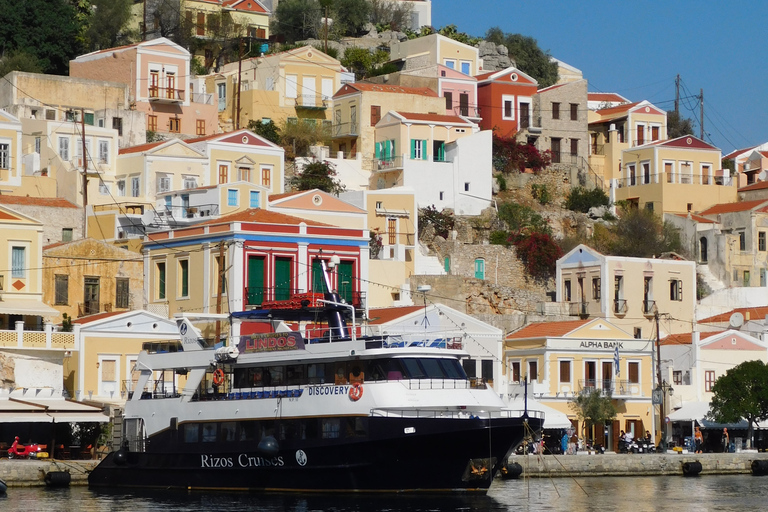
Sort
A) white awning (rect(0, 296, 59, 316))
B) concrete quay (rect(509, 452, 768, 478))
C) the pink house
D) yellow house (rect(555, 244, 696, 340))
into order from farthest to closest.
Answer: the pink house
yellow house (rect(555, 244, 696, 340))
white awning (rect(0, 296, 59, 316))
concrete quay (rect(509, 452, 768, 478))

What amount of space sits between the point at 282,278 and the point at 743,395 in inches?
699

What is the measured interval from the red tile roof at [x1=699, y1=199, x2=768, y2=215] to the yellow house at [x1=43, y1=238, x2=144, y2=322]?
34.3 meters

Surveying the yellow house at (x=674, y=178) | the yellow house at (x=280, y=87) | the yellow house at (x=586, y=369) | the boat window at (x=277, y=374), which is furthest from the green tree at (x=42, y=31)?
the boat window at (x=277, y=374)

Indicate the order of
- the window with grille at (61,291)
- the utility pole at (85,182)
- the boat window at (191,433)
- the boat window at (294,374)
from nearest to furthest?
the boat window at (294,374) → the boat window at (191,433) → the window with grille at (61,291) → the utility pole at (85,182)

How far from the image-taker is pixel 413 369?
40.1m

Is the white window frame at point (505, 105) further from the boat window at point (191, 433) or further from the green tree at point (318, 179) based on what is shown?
the boat window at point (191, 433)

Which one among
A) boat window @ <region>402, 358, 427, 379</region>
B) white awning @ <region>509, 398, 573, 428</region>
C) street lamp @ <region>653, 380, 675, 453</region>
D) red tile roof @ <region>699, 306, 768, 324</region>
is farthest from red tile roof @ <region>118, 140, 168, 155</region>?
boat window @ <region>402, 358, 427, 379</region>

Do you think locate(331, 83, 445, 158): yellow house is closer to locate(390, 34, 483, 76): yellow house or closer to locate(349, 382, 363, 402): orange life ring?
locate(390, 34, 483, 76): yellow house

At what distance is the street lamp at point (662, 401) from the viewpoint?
191ft

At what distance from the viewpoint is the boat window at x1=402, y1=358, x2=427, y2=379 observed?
4003cm

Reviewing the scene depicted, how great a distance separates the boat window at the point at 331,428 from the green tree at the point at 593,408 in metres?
20.6

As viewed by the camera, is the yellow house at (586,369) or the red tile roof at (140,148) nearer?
the yellow house at (586,369)

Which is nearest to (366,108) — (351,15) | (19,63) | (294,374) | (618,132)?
(618,132)

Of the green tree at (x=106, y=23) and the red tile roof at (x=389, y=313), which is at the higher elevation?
the green tree at (x=106, y=23)
